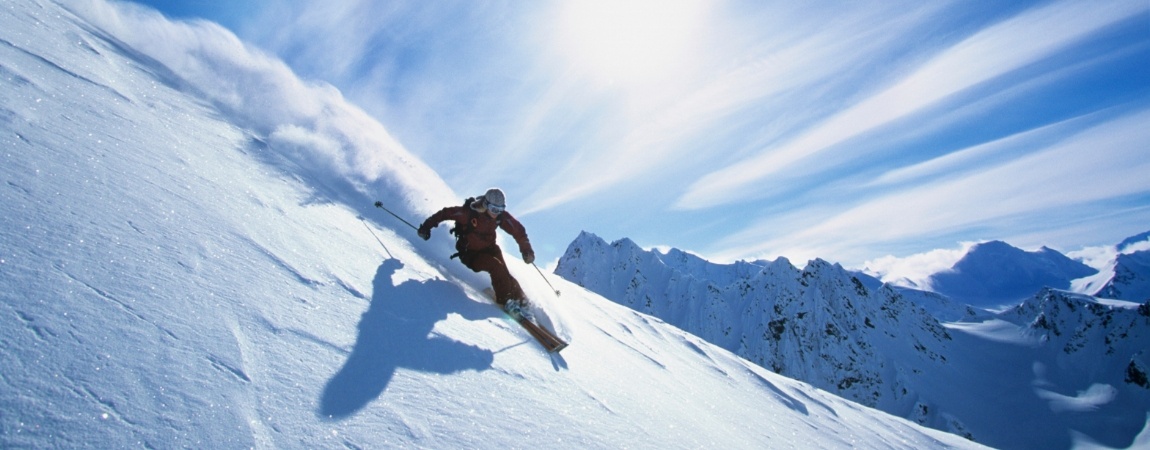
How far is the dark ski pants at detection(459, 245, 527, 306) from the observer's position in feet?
23.7

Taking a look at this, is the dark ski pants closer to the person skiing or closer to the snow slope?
the person skiing

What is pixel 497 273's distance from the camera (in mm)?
7336

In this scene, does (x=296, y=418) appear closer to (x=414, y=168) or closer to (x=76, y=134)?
(x=76, y=134)

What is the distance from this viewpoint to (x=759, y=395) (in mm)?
9766

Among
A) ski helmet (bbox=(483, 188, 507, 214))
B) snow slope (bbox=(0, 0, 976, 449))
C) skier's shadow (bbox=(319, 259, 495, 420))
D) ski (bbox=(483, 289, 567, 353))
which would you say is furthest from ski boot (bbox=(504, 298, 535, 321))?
ski helmet (bbox=(483, 188, 507, 214))

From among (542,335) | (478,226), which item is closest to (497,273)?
(478,226)

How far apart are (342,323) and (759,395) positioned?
8376mm

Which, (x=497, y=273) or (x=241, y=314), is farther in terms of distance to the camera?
(x=497, y=273)

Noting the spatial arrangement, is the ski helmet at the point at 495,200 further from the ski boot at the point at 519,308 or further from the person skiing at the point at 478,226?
the ski boot at the point at 519,308

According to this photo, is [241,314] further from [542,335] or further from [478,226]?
[478,226]

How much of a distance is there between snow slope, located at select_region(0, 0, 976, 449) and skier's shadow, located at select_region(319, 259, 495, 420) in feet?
0.08

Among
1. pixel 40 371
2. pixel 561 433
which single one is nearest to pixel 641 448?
pixel 561 433

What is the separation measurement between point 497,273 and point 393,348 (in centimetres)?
326

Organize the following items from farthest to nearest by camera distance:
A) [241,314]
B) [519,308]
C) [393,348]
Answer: [519,308]
[393,348]
[241,314]
